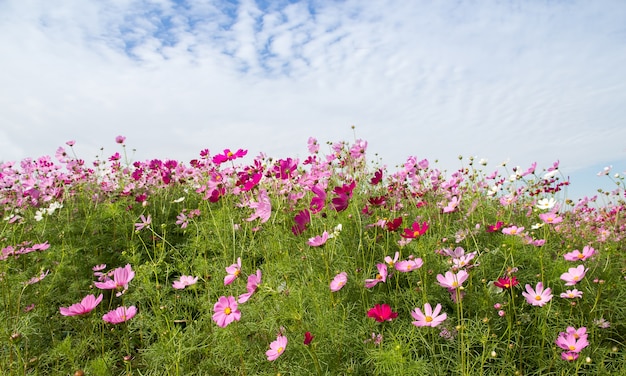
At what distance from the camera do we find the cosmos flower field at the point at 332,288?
6.16ft

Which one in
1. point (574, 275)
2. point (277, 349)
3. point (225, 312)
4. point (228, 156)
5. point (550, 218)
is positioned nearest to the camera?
point (277, 349)

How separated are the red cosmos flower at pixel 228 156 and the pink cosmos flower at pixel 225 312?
2.95 ft

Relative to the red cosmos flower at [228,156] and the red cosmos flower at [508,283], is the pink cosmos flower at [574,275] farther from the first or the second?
the red cosmos flower at [228,156]

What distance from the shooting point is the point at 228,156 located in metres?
2.50

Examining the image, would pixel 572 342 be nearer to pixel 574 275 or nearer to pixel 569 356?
pixel 569 356

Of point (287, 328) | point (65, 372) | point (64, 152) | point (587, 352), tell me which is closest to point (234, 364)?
point (287, 328)

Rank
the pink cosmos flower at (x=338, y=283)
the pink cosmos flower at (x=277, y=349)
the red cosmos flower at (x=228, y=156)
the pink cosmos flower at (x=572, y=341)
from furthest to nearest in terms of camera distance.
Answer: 1. the red cosmos flower at (x=228, y=156)
2. the pink cosmos flower at (x=338, y=283)
3. the pink cosmos flower at (x=572, y=341)
4. the pink cosmos flower at (x=277, y=349)

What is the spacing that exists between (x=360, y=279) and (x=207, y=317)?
31.5 inches

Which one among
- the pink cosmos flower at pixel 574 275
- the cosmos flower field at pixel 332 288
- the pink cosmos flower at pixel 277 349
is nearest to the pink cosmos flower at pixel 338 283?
the cosmos flower field at pixel 332 288

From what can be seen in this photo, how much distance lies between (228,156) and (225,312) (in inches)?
38.3

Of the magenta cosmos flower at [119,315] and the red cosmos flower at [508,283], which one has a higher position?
the magenta cosmos flower at [119,315]

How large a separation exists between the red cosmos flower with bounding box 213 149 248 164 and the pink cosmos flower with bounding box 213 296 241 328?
899 mm

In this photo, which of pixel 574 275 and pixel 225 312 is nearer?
pixel 225 312

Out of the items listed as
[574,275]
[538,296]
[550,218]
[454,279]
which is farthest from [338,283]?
[550,218]
